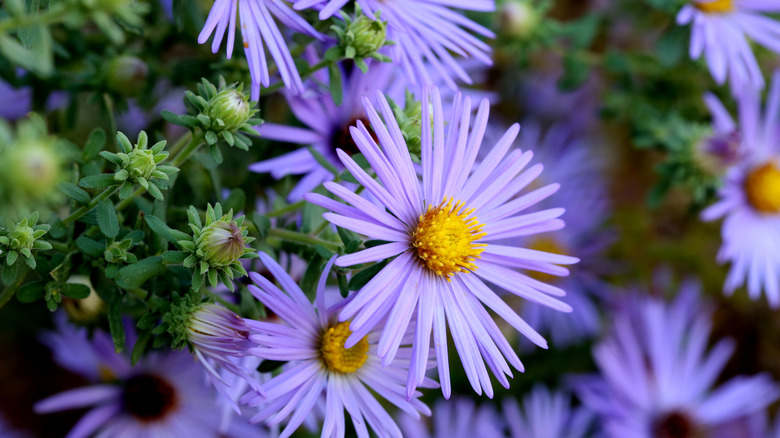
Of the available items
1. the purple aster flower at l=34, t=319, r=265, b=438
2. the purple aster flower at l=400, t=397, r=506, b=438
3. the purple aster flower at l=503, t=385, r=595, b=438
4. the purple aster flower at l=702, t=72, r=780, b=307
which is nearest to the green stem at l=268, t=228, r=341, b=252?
the purple aster flower at l=34, t=319, r=265, b=438

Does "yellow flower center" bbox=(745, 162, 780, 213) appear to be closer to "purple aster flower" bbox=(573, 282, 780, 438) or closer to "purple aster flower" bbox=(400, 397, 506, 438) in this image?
"purple aster flower" bbox=(573, 282, 780, 438)

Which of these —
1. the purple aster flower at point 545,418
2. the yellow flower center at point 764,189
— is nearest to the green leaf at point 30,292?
the purple aster flower at point 545,418

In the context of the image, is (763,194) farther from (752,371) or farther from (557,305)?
(557,305)

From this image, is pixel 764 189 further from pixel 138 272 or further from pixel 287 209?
pixel 138 272

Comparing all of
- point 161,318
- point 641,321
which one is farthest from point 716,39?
point 161,318

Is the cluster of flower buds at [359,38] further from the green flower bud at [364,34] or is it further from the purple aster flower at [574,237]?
the purple aster flower at [574,237]

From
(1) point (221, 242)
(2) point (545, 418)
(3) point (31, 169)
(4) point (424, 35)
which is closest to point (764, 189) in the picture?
(2) point (545, 418)
